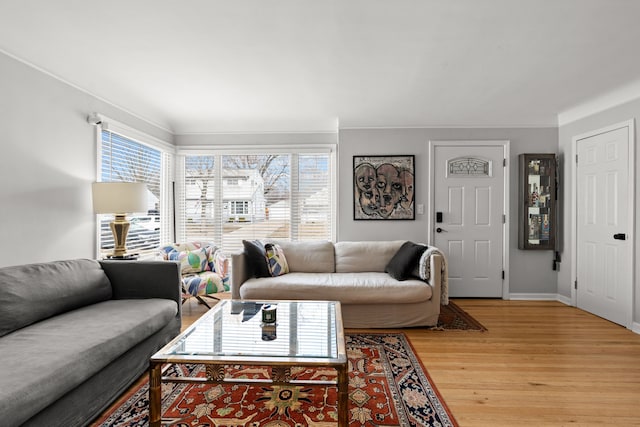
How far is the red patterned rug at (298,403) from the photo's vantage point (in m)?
1.79

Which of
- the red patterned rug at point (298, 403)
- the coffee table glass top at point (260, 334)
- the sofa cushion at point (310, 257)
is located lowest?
the red patterned rug at point (298, 403)

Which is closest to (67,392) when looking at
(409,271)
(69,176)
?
(69,176)

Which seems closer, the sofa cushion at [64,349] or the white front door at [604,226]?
the sofa cushion at [64,349]

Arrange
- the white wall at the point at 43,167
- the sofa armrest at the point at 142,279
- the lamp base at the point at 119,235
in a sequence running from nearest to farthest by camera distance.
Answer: the white wall at the point at 43,167 < the sofa armrest at the point at 142,279 < the lamp base at the point at 119,235

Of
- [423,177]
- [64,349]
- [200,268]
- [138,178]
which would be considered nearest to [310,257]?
[200,268]

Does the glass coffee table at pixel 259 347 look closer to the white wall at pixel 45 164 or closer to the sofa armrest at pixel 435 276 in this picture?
the sofa armrest at pixel 435 276

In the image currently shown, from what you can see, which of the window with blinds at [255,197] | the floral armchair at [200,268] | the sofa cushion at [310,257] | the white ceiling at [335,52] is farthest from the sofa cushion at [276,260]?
the white ceiling at [335,52]

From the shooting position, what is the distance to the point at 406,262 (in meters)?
3.40

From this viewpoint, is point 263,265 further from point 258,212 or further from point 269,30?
point 269,30

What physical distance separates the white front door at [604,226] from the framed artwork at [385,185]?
1913 mm

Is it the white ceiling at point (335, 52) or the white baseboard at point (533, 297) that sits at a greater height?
the white ceiling at point (335, 52)

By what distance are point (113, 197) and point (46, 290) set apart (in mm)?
1011

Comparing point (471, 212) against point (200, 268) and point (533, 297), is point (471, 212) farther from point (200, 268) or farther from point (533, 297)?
point (200, 268)

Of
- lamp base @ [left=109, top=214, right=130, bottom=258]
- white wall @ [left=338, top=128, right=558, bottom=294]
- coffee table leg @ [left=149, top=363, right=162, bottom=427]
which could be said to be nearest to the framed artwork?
white wall @ [left=338, top=128, right=558, bottom=294]
